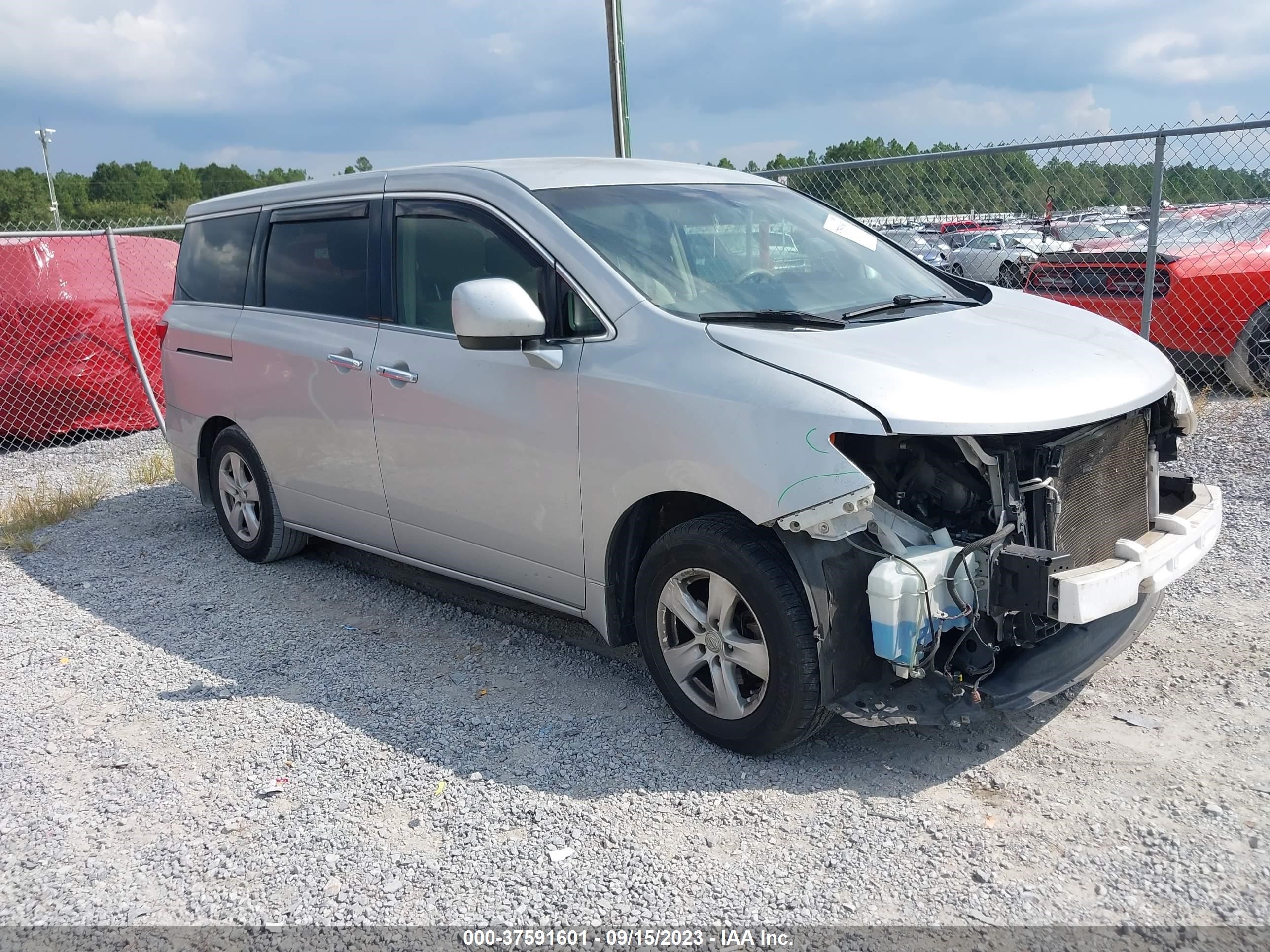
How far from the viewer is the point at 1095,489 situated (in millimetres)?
3514

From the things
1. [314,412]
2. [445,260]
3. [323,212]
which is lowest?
[314,412]

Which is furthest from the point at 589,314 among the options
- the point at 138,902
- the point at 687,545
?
the point at 138,902

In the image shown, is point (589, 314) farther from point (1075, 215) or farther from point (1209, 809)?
point (1075, 215)

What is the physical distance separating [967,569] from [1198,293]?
6019 millimetres

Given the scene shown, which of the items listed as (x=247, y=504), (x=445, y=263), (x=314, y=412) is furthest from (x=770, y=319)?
(x=247, y=504)

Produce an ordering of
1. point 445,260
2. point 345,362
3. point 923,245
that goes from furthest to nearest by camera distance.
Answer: point 923,245 → point 345,362 → point 445,260

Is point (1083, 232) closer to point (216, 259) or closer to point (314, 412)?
point (314, 412)

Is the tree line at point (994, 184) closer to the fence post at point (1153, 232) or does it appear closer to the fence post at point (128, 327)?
the fence post at point (1153, 232)

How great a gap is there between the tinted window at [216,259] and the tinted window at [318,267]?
0.95 ft

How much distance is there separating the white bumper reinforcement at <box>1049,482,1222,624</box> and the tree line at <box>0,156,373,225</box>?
2627 inches

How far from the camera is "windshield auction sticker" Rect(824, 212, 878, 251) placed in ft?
15.5

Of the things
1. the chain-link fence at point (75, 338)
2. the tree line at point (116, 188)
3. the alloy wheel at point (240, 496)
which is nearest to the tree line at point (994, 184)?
the alloy wheel at point (240, 496)

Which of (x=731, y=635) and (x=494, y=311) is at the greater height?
(x=494, y=311)

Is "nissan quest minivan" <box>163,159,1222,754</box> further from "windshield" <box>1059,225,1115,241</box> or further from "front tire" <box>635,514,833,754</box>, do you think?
"windshield" <box>1059,225,1115,241</box>
